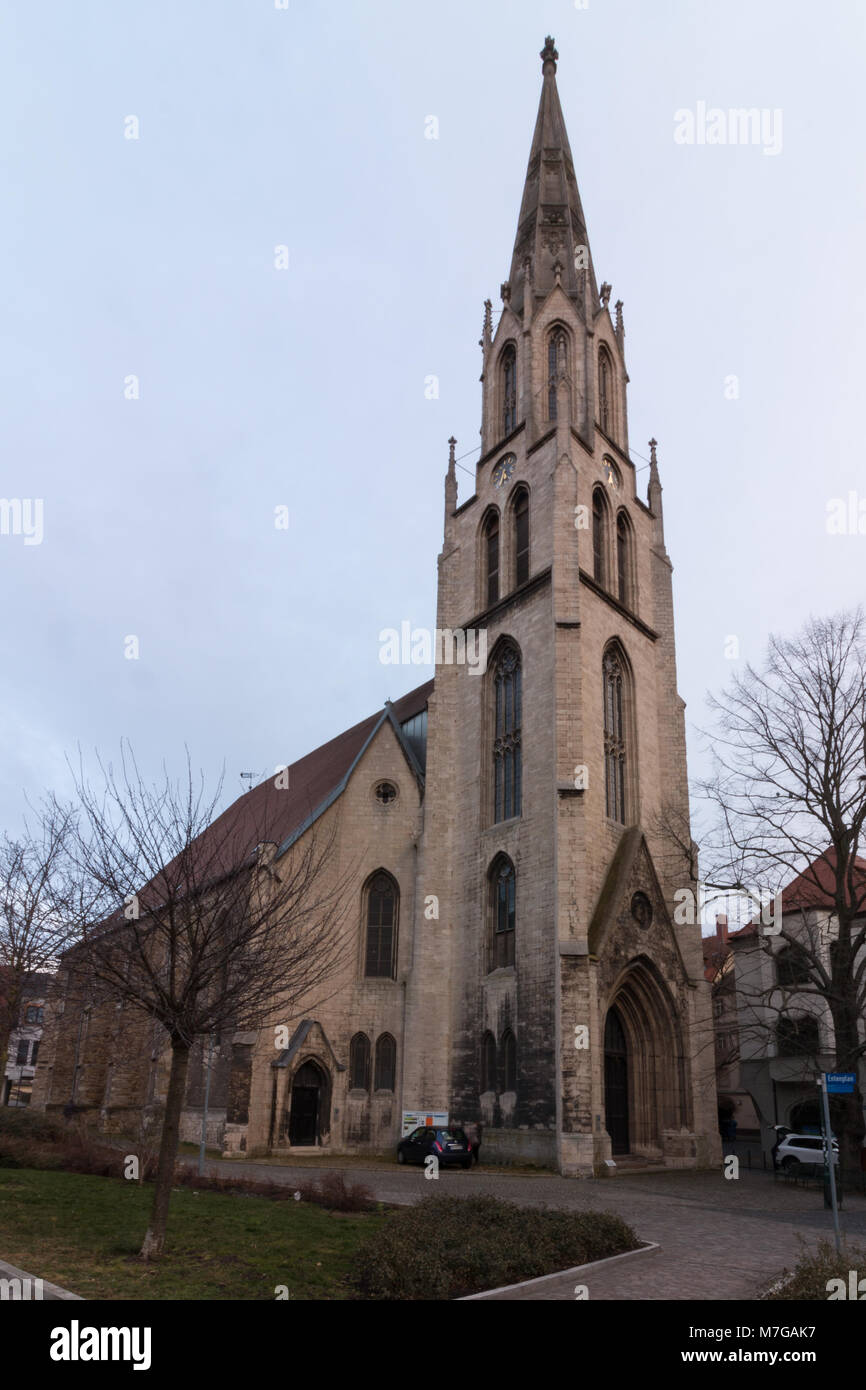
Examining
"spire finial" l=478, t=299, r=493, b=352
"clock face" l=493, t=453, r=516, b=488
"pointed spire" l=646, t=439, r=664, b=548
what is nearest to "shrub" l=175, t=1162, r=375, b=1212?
"clock face" l=493, t=453, r=516, b=488

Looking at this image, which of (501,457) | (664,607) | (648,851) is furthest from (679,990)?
(501,457)

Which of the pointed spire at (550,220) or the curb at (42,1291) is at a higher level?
the pointed spire at (550,220)

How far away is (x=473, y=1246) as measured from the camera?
9305 millimetres

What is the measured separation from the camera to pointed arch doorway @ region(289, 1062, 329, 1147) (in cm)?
2741

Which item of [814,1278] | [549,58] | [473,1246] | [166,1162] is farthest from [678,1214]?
[549,58]

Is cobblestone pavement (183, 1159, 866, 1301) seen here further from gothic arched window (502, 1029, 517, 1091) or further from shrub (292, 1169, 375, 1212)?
gothic arched window (502, 1029, 517, 1091)

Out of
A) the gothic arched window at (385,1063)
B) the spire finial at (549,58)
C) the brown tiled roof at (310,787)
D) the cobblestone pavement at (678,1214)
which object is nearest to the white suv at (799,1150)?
the cobblestone pavement at (678,1214)

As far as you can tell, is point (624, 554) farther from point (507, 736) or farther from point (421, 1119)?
point (421, 1119)

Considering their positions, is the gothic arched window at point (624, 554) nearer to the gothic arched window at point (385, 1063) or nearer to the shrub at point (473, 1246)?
the gothic arched window at point (385, 1063)

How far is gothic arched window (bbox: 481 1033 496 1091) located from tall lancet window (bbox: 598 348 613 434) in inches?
881

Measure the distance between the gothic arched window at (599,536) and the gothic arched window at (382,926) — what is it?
12556 millimetres

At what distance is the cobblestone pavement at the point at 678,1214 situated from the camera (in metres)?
9.28

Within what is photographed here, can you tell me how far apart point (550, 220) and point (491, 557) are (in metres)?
16.3
